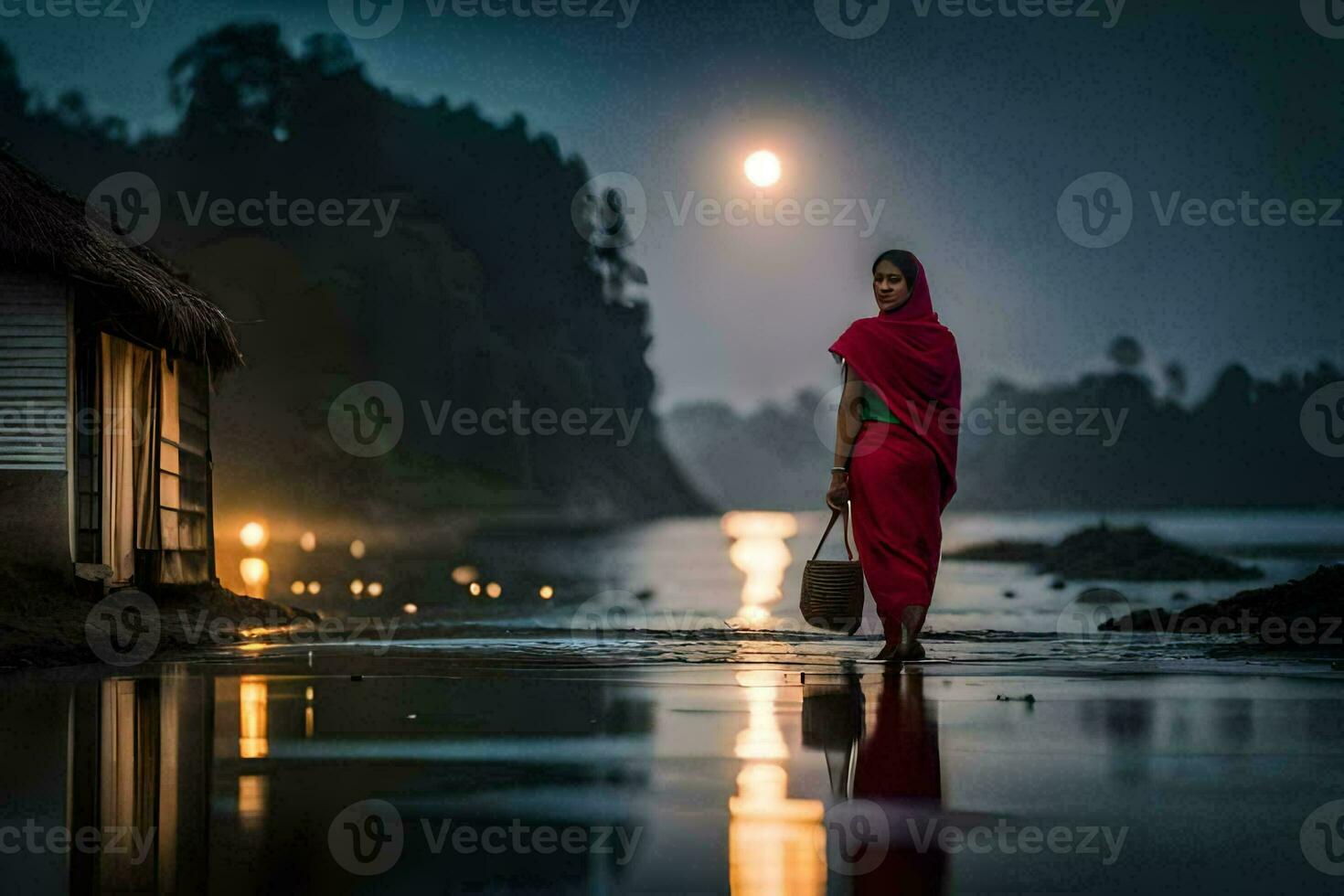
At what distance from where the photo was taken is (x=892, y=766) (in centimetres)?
498

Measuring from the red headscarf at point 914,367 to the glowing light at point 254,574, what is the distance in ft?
73.0

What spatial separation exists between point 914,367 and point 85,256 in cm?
933

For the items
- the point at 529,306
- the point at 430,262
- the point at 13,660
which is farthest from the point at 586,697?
the point at 529,306

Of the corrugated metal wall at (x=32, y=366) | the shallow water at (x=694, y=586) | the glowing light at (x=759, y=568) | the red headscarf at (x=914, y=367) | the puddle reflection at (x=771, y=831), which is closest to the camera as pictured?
the puddle reflection at (x=771, y=831)

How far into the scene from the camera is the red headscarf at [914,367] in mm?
9609

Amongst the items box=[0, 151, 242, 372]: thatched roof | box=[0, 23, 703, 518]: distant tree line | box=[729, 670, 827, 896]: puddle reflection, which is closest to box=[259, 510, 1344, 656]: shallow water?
box=[0, 151, 242, 372]: thatched roof

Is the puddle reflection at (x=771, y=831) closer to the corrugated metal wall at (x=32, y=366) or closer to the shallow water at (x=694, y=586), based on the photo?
the shallow water at (x=694, y=586)

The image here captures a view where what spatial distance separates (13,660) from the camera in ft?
34.6

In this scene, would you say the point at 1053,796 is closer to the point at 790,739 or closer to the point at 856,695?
the point at 790,739

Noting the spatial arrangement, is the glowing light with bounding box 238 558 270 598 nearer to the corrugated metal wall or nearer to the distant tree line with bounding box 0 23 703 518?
the corrugated metal wall

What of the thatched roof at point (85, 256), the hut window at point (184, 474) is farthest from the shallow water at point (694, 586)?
the thatched roof at point (85, 256)

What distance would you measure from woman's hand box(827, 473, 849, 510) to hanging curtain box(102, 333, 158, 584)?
968 centimetres

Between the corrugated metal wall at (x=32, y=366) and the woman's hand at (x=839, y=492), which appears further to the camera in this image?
the corrugated metal wall at (x=32, y=366)

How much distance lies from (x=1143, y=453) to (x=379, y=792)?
109 meters
